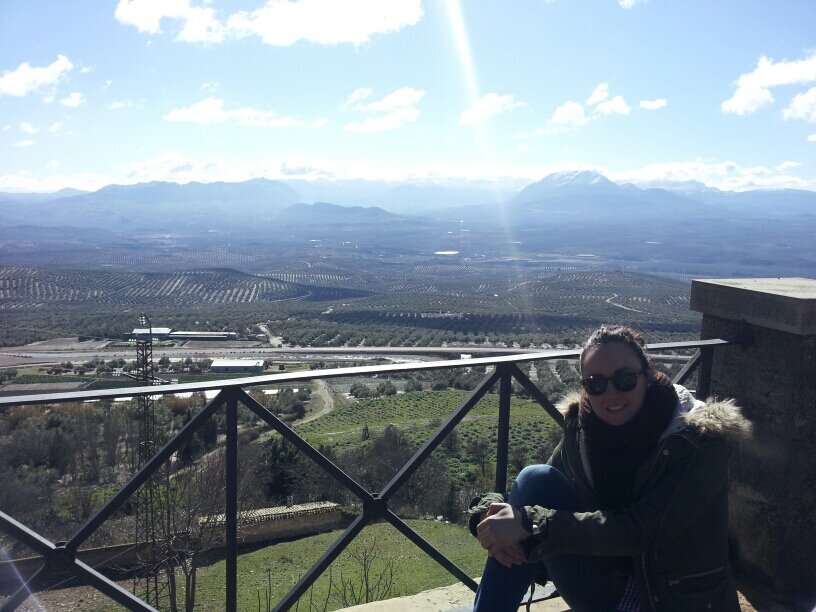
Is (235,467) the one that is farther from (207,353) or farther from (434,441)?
(207,353)

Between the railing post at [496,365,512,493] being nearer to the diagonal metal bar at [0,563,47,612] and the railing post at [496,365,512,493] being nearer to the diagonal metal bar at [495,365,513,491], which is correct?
the diagonal metal bar at [495,365,513,491]

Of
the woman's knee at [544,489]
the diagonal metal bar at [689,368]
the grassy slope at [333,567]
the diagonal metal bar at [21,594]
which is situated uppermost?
the diagonal metal bar at [689,368]

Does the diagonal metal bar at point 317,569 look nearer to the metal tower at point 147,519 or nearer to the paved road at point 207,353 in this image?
the metal tower at point 147,519

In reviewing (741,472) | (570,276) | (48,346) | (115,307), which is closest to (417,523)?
(741,472)

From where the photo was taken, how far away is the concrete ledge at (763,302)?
8.86 feet

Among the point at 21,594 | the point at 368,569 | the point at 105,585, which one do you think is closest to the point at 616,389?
the point at 105,585

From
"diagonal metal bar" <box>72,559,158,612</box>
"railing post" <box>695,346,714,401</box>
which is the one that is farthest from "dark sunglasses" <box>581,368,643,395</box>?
"diagonal metal bar" <box>72,559,158,612</box>

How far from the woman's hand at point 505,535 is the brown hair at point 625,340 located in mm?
499

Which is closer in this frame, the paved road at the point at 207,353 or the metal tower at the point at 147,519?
the metal tower at the point at 147,519

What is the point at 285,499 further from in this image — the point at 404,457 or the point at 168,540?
the point at 168,540

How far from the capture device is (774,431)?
290cm

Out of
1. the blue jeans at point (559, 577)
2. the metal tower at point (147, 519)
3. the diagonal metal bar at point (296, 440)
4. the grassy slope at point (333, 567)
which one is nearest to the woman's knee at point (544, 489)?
the blue jeans at point (559, 577)

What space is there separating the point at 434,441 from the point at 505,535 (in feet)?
2.34

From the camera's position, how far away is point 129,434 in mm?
8812
